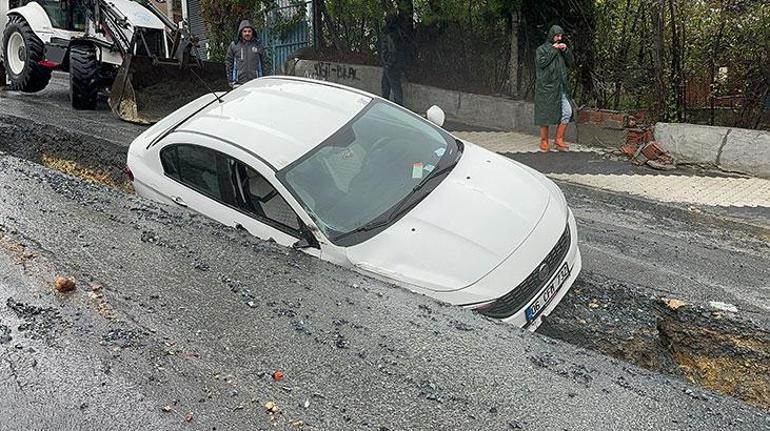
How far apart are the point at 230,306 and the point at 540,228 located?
1.94 m

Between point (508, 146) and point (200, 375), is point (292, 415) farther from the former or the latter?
point (508, 146)

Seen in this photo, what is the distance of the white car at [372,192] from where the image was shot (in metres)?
3.93

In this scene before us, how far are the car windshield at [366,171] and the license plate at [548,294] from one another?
96 centimetres

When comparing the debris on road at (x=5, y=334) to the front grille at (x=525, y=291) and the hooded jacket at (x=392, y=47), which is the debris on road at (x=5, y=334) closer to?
the front grille at (x=525, y=291)

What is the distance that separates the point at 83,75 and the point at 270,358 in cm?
982

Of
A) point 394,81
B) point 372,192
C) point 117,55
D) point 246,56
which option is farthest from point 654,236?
point 117,55

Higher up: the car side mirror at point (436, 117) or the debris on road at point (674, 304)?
the car side mirror at point (436, 117)

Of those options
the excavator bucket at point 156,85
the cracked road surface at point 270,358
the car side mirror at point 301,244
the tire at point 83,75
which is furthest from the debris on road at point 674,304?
the tire at point 83,75

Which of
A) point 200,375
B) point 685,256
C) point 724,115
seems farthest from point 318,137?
point 724,115

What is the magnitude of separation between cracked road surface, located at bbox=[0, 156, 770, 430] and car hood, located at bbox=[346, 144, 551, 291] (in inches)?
6.5

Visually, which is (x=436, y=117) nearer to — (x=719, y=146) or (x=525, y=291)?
(x=525, y=291)

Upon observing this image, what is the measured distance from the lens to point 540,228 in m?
4.26

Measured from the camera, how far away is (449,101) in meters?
11.9

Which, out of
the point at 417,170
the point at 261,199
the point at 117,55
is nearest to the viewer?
the point at 261,199
